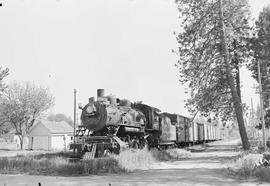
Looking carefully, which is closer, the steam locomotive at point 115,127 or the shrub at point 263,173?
the shrub at point 263,173

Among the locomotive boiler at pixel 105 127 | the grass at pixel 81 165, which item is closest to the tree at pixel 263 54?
the locomotive boiler at pixel 105 127

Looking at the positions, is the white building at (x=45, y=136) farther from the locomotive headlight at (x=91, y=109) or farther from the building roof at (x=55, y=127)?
the locomotive headlight at (x=91, y=109)

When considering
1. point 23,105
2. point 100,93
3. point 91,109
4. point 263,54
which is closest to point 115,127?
point 91,109

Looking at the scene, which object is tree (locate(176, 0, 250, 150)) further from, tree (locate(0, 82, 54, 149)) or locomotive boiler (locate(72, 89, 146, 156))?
tree (locate(0, 82, 54, 149))

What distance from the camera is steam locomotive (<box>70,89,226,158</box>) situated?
716 inches

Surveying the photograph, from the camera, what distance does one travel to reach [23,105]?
5797 cm

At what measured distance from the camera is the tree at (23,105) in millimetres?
56562

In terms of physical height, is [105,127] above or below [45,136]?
above

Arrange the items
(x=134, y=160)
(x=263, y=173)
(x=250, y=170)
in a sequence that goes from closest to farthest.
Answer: (x=263, y=173) → (x=250, y=170) → (x=134, y=160)

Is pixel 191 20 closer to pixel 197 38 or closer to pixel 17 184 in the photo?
pixel 197 38

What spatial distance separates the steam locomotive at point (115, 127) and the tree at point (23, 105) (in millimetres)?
36449

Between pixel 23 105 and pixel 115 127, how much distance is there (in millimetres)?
42339

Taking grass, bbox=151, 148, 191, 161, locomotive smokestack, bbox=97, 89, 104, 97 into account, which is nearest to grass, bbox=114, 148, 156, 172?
grass, bbox=151, 148, 191, 161

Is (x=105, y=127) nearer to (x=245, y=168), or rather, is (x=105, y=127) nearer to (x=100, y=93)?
(x=100, y=93)
